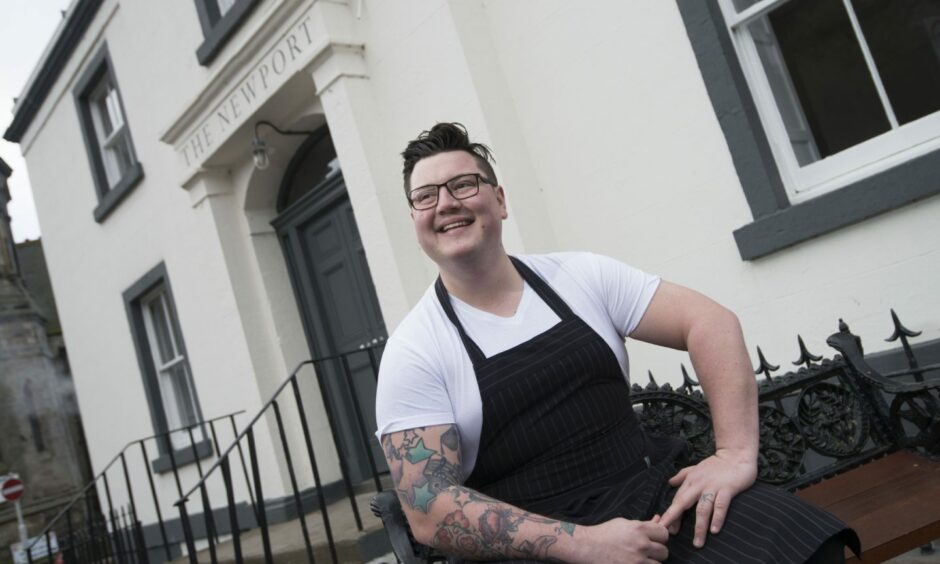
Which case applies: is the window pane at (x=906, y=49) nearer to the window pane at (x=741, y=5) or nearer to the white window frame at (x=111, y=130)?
the window pane at (x=741, y=5)

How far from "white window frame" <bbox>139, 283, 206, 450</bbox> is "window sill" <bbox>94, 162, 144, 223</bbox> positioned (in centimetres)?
110

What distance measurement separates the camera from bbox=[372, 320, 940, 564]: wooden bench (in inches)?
84.5

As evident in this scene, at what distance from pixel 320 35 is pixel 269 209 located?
7.70 ft

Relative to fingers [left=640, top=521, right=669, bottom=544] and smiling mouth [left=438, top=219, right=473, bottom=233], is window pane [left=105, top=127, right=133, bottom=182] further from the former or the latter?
fingers [left=640, top=521, right=669, bottom=544]

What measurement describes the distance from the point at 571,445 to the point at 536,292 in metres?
0.44

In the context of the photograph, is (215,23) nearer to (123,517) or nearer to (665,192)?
(665,192)

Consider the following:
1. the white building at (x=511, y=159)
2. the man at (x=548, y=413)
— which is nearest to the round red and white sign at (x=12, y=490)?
the white building at (x=511, y=159)

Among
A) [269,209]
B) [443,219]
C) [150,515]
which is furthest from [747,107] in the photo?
[150,515]

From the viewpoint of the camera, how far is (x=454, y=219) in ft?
6.82

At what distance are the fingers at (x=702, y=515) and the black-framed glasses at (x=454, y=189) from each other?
0.97 meters

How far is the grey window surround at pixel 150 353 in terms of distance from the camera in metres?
8.04

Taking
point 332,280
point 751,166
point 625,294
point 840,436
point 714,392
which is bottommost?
point 840,436

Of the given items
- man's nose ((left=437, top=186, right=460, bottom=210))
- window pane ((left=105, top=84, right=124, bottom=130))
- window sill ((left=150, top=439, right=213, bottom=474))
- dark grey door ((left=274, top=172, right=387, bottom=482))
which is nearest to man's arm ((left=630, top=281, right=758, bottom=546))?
man's nose ((left=437, top=186, right=460, bottom=210))

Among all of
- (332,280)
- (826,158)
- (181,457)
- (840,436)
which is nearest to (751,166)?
(826,158)
